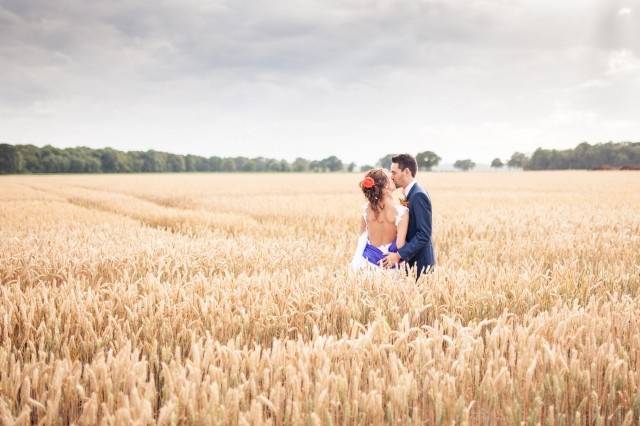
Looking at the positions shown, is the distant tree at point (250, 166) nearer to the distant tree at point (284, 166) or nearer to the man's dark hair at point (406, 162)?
the distant tree at point (284, 166)

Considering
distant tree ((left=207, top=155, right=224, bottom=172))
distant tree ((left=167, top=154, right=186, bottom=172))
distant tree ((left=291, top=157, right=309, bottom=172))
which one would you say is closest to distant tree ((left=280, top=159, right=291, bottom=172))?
distant tree ((left=291, top=157, right=309, bottom=172))

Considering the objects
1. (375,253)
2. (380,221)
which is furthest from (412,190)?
(375,253)

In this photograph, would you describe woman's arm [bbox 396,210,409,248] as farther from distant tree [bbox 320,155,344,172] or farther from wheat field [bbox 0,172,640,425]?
distant tree [bbox 320,155,344,172]

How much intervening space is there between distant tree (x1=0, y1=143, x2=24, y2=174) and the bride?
128m

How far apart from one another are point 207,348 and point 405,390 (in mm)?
1074

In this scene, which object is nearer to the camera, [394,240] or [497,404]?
[497,404]

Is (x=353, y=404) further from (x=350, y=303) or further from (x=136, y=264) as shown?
(x=136, y=264)

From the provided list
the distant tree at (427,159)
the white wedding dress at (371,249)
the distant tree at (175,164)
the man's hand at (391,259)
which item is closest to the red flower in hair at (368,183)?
the white wedding dress at (371,249)

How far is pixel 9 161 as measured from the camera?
10956 centimetres

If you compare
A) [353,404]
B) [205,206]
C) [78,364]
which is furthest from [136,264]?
[205,206]

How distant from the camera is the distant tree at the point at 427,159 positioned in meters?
125

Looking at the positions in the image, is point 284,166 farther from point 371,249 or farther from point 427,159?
point 371,249

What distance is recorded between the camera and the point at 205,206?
2167 cm

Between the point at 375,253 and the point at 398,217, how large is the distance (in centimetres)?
61
